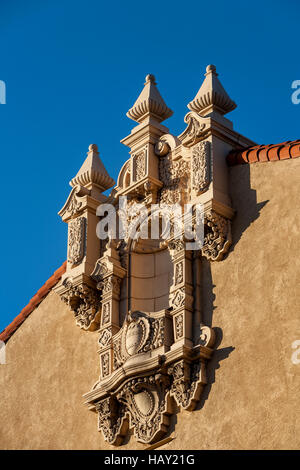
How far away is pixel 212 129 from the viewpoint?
54.6 feet

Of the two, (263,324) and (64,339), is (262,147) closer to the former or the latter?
(263,324)

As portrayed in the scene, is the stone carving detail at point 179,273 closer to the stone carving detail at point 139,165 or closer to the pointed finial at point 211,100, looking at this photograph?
the stone carving detail at point 139,165

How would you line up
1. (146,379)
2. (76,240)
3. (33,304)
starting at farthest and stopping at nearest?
(33,304) → (76,240) → (146,379)

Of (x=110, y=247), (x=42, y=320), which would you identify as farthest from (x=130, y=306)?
(x=42, y=320)

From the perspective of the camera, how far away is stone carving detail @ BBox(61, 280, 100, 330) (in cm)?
1753

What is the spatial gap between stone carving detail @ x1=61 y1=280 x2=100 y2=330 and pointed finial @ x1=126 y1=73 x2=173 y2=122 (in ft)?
8.94

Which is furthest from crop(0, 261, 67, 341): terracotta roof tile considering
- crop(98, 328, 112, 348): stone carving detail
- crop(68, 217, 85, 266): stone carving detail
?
crop(98, 328, 112, 348): stone carving detail

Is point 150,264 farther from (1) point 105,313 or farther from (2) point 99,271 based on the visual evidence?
(1) point 105,313

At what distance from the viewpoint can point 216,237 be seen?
16.2 m

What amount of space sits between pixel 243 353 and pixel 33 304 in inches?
201

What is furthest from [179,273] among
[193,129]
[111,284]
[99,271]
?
[193,129]

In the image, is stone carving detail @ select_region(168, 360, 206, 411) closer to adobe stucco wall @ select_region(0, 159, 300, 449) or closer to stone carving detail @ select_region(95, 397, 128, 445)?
adobe stucco wall @ select_region(0, 159, 300, 449)

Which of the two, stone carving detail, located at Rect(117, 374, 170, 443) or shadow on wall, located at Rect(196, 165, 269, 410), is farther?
shadow on wall, located at Rect(196, 165, 269, 410)

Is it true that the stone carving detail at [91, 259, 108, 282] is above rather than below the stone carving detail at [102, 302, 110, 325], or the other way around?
above
